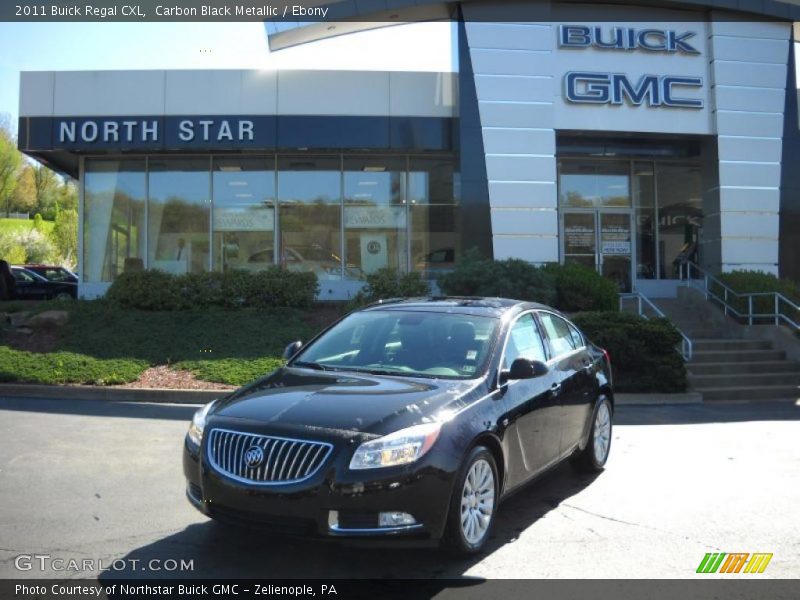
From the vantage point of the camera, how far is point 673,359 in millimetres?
11867

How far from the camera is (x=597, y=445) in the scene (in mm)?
6738

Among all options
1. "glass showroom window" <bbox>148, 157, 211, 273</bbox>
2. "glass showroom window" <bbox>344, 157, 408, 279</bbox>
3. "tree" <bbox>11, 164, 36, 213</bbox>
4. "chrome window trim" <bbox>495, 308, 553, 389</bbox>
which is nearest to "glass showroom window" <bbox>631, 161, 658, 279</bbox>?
"glass showroom window" <bbox>344, 157, 408, 279</bbox>

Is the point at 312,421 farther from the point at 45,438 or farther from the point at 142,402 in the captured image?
the point at 142,402

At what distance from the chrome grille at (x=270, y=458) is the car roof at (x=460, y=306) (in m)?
2.04

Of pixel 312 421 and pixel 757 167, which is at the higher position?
pixel 757 167

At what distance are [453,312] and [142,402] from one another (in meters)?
6.78

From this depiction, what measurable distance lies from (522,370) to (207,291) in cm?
1153

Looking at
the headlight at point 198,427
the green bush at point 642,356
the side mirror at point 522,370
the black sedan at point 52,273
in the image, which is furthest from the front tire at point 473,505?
the black sedan at point 52,273

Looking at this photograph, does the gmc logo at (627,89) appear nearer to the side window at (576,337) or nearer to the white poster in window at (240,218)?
the white poster in window at (240,218)

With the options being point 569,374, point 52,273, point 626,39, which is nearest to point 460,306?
point 569,374

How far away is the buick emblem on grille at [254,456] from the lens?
13.4 ft

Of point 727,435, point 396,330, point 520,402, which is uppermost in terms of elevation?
point 396,330

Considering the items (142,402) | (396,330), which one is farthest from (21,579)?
(142,402)

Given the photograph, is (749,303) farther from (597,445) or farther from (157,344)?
(157,344)
